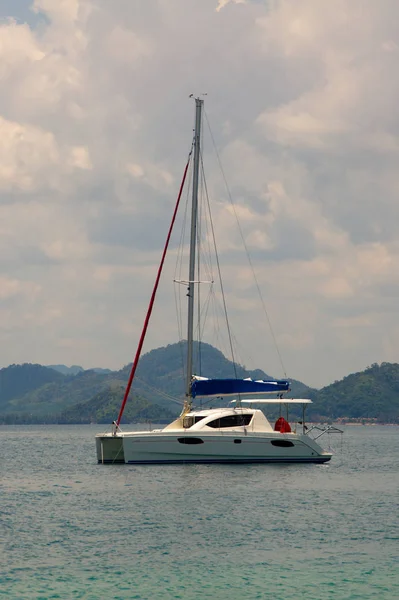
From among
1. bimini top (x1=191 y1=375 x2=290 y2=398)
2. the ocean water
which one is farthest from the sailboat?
the ocean water

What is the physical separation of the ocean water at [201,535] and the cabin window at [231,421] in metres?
2.60

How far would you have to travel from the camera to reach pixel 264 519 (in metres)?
41.8

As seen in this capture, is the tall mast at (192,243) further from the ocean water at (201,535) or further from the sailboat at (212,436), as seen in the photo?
the ocean water at (201,535)

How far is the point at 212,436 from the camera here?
5875cm

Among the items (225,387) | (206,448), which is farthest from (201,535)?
(225,387)

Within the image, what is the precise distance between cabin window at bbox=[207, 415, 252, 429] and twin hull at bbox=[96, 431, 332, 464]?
0.63m

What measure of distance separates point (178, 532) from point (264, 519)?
500 centimetres

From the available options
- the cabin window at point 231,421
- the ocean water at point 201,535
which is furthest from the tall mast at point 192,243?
the ocean water at point 201,535

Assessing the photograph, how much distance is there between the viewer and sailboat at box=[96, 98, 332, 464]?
58656mm

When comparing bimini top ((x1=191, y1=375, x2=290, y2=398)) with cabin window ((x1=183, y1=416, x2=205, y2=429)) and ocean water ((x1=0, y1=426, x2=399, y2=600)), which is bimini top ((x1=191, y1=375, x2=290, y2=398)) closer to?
cabin window ((x1=183, y1=416, x2=205, y2=429))

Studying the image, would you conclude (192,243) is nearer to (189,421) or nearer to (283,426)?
(189,421)

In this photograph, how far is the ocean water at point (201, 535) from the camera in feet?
94.7

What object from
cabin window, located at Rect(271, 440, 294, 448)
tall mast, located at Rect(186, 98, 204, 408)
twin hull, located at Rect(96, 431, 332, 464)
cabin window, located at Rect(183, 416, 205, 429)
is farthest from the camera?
tall mast, located at Rect(186, 98, 204, 408)

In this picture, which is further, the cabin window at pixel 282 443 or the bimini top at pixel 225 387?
the bimini top at pixel 225 387
